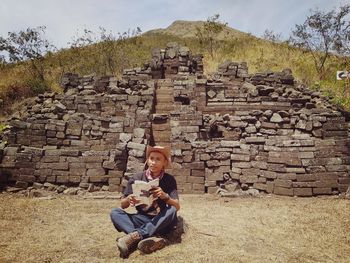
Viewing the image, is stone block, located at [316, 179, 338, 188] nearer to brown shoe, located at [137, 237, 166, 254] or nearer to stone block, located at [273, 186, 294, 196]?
stone block, located at [273, 186, 294, 196]

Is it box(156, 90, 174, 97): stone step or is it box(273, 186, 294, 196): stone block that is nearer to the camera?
box(273, 186, 294, 196): stone block

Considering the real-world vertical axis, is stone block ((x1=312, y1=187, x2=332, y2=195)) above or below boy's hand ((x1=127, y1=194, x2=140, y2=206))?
below

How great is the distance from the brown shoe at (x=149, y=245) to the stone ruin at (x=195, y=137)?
485 cm

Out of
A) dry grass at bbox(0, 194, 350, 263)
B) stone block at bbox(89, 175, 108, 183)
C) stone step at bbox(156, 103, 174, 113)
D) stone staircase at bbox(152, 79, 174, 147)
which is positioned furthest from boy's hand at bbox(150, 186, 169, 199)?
stone step at bbox(156, 103, 174, 113)

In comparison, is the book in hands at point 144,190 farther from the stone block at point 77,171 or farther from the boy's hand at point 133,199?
the stone block at point 77,171

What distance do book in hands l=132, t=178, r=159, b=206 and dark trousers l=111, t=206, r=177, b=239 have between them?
0.31m

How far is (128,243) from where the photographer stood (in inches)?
205

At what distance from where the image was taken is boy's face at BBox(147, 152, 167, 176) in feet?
18.2

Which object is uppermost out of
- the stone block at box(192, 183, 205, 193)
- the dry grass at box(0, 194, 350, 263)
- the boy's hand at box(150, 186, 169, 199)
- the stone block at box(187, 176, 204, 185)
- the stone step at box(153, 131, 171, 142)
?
the stone step at box(153, 131, 171, 142)

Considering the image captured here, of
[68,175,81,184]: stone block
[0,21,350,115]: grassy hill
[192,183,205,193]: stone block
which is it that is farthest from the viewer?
[0,21,350,115]: grassy hill

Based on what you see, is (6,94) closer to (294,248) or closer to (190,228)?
(190,228)

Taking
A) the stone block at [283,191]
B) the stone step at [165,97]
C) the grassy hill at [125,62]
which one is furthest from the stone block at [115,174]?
the grassy hill at [125,62]

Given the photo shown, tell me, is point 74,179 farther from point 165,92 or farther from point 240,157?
point 165,92

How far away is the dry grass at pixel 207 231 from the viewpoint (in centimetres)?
537
